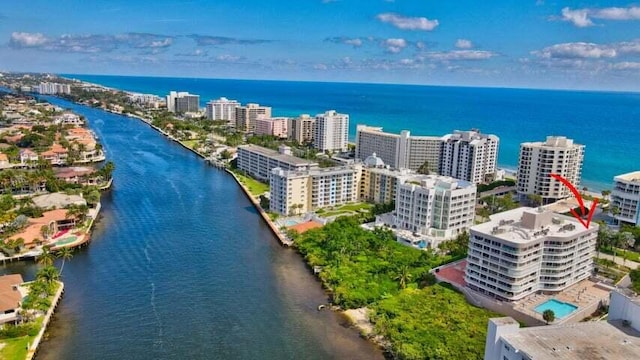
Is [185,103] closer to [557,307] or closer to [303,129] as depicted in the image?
[303,129]

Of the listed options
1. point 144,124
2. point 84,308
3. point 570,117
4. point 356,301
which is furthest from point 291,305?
point 570,117

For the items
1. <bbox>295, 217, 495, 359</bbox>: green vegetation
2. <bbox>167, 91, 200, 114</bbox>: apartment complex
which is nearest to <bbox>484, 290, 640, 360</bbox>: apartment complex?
<bbox>295, 217, 495, 359</bbox>: green vegetation

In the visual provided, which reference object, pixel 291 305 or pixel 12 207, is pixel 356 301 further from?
pixel 12 207

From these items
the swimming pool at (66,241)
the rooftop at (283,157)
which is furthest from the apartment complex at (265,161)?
the swimming pool at (66,241)

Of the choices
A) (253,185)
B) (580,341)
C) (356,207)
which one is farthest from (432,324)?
(253,185)

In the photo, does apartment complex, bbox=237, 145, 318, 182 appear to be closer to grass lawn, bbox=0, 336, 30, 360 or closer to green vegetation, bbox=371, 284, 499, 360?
green vegetation, bbox=371, 284, 499, 360
